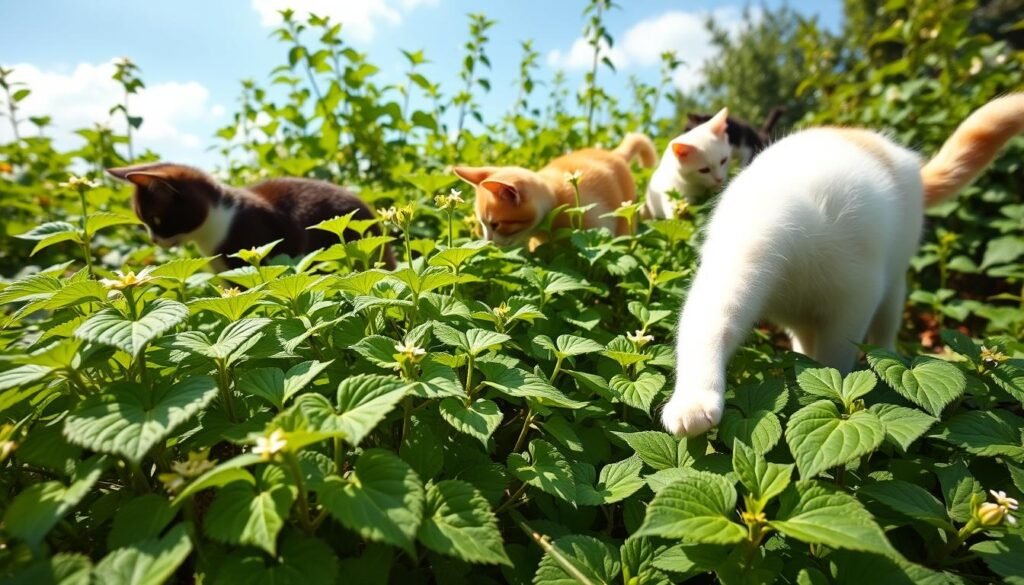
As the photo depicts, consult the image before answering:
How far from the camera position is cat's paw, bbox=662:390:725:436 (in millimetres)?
849

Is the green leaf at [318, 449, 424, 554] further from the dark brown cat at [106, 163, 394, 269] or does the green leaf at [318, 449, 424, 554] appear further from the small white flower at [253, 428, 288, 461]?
the dark brown cat at [106, 163, 394, 269]

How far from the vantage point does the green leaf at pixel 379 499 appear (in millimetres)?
552

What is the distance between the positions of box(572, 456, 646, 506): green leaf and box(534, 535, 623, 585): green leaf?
0.06 metres

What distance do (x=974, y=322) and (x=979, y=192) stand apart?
2.37 feet

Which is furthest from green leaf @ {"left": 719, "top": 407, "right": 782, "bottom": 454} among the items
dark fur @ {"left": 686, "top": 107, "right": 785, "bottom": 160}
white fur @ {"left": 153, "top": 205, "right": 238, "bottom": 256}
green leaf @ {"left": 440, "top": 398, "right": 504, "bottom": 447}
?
dark fur @ {"left": 686, "top": 107, "right": 785, "bottom": 160}

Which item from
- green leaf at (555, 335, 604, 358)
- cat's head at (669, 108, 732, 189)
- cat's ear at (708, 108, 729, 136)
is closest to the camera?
green leaf at (555, 335, 604, 358)

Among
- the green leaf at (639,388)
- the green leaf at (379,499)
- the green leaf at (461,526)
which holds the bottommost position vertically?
the green leaf at (639,388)

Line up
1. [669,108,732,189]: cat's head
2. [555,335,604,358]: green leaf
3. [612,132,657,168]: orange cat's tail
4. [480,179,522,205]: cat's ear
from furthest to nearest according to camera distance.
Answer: [612,132,657,168]: orange cat's tail → [669,108,732,189]: cat's head → [480,179,522,205]: cat's ear → [555,335,604,358]: green leaf

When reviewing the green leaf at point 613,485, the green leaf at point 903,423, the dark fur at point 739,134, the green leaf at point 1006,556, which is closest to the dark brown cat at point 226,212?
the green leaf at point 613,485

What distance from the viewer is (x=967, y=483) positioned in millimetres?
757

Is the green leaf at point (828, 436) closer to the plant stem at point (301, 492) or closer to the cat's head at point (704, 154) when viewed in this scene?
the plant stem at point (301, 492)

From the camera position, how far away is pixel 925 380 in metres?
0.85

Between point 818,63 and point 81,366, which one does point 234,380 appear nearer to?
point 81,366

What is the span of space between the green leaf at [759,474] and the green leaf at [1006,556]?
24cm
